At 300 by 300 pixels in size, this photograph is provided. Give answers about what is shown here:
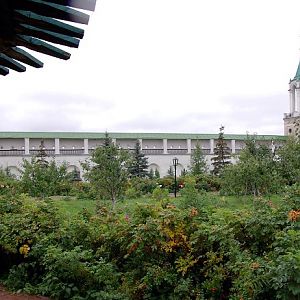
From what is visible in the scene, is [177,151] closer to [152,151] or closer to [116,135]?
[152,151]

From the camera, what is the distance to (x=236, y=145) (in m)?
51.2

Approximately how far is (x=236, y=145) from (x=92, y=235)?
154 feet

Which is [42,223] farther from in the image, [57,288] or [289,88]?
[289,88]

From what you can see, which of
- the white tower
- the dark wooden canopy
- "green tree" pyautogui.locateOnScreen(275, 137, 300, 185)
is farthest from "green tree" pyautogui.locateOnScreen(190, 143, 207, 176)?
the dark wooden canopy

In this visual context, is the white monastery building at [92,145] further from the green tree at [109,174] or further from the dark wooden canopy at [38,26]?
the dark wooden canopy at [38,26]

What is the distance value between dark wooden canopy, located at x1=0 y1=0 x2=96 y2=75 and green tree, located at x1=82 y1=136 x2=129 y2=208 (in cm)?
1348

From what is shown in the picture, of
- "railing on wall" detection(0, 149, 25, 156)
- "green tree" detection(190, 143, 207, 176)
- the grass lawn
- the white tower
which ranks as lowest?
the grass lawn

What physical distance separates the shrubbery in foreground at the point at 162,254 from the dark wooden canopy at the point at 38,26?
6.52 feet

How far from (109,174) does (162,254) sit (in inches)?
458

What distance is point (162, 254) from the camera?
4.47 metres

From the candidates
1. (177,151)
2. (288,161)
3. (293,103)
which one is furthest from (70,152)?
(288,161)

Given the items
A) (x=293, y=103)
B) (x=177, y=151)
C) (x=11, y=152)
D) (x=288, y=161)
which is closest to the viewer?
(x=288, y=161)

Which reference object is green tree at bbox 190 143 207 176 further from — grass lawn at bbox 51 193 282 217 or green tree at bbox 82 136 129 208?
green tree at bbox 82 136 129 208

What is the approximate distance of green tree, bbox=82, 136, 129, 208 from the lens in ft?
52.6
